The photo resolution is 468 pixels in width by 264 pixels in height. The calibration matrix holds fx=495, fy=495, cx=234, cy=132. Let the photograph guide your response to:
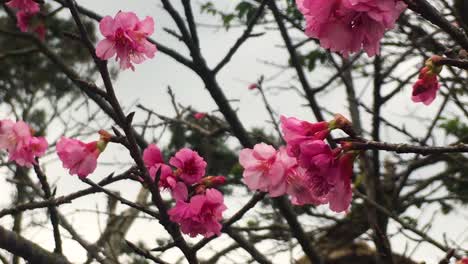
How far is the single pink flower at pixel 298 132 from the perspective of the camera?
1043 millimetres

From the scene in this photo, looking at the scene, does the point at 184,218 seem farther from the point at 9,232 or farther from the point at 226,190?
the point at 226,190

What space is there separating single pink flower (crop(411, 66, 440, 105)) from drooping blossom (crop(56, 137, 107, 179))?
2.96ft

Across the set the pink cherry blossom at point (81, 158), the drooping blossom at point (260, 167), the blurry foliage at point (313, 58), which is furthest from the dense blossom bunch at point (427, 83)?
the blurry foliage at point (313, 58)

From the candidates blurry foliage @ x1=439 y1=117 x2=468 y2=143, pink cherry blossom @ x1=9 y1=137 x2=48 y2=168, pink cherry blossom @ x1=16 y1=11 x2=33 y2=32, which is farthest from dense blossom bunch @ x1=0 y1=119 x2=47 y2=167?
blurry foliage @ x1=439 y1=117 x2=468 y2=143

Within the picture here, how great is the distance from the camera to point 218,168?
1185 cm

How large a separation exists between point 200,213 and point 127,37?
1.93ft

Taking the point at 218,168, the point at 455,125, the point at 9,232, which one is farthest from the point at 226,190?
the point at 9,232

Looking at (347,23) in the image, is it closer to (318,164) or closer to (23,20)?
(318,164)

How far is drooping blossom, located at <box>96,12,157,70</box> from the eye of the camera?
1.51 m

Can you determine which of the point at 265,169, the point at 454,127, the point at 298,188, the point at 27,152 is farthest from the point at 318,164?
the point at 454,127

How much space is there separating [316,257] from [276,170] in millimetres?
1456

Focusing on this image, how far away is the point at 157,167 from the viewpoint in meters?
1.48

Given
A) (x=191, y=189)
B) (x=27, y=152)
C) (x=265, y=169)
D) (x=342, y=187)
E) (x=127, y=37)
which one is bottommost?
(x=342, y=187)

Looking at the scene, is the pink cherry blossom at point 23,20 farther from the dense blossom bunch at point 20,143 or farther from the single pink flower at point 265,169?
the single pink flower at point 265,169
